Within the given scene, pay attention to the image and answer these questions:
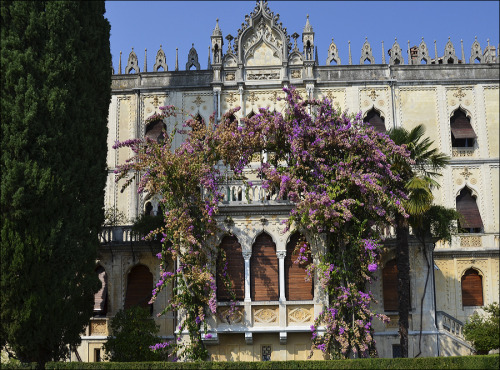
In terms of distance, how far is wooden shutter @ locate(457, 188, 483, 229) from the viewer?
32.1m

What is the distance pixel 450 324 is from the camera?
84.6 feet

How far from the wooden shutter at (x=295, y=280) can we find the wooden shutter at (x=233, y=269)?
61.2 inches

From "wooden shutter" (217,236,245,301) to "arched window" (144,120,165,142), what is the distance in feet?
38.2

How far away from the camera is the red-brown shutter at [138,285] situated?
27.2 meters

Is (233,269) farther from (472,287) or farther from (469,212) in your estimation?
(469,212)

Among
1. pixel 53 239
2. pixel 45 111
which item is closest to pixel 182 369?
pixel 53 239

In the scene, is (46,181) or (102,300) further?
(102,300)

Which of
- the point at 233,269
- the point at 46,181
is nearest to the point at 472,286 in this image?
the point at 233,269

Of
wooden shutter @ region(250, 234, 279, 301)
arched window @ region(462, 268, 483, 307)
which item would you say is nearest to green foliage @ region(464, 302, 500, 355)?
arched window @ region(462, 268, 483, 307)

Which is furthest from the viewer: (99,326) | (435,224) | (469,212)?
(469,212)

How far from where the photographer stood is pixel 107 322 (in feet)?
86.4

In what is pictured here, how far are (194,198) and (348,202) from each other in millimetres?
5220

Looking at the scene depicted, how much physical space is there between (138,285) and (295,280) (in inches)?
297

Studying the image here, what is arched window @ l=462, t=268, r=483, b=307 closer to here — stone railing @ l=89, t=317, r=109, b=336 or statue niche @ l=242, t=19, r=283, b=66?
statue niche @ l=242, t=19, r=283, b=66
